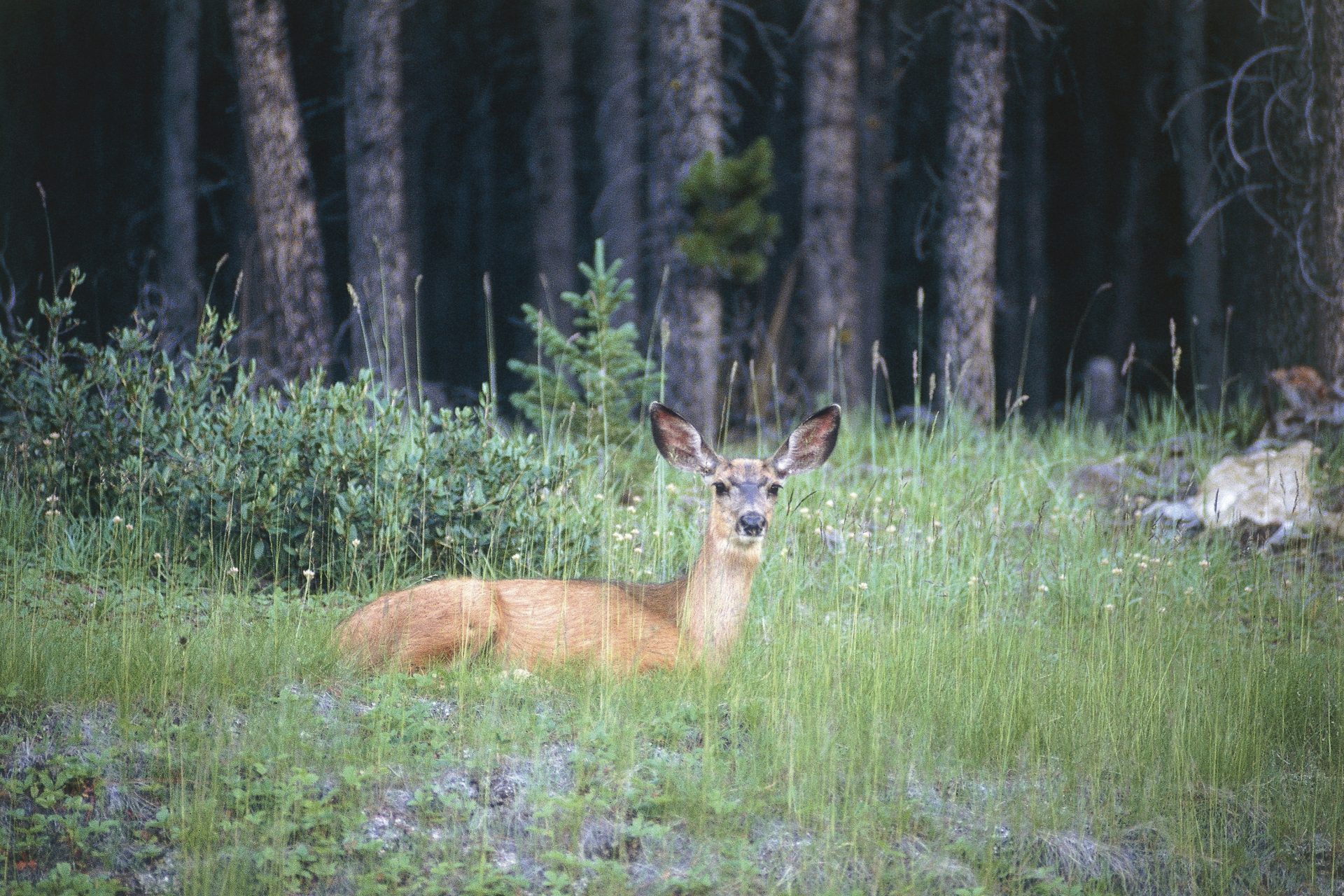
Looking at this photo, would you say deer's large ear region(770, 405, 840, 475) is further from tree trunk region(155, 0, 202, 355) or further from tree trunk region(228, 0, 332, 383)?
tree trunk region(155, 0, 202, 355)

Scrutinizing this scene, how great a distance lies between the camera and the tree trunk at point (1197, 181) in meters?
17.5

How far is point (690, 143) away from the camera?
1164cm

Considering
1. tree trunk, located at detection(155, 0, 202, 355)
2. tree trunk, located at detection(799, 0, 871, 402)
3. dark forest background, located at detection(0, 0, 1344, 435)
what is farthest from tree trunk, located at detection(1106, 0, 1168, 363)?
tree trunk, located at detection(155, 0, 202, 355)

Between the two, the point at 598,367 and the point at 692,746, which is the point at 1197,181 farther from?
the point at 692,746

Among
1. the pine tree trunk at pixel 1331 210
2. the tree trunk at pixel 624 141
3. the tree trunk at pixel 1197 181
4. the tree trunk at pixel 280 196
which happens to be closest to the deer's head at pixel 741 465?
the tree trunk at pixel 280 196

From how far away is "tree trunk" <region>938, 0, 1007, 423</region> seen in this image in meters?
11.8

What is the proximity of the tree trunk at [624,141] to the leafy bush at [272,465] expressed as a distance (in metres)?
9.96

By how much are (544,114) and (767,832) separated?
16.3 meters

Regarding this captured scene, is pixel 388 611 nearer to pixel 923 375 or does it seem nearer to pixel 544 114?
pixel 544 114

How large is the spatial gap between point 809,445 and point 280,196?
627 cm

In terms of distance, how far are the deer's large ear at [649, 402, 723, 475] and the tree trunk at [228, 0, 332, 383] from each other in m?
5.35

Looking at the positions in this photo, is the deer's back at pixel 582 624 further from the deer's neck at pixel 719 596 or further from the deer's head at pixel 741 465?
the deer's head at pixel 741 465

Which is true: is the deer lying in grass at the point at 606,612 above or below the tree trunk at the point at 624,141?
below

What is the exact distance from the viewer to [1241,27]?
14977 mm
